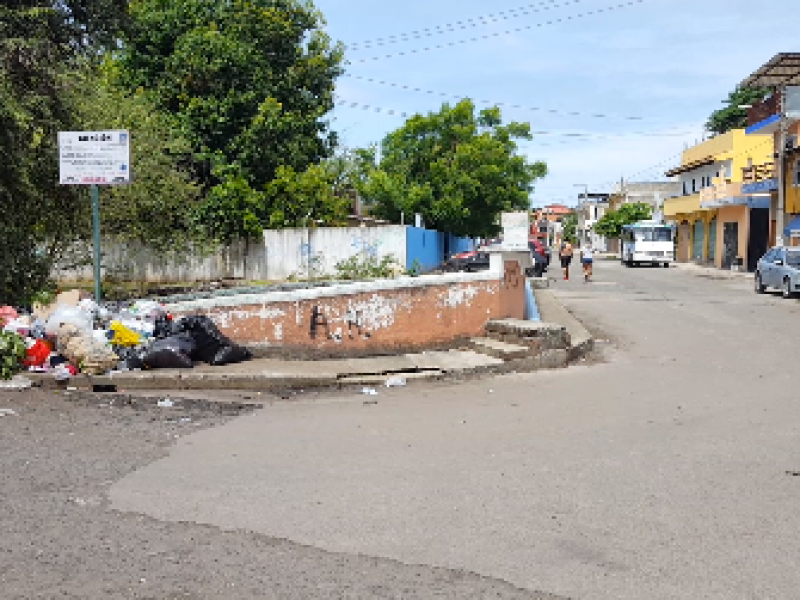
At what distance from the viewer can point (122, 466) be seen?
576cm

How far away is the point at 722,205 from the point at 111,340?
139 feet

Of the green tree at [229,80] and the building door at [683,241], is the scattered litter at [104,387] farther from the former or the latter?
the building door at [683,241]

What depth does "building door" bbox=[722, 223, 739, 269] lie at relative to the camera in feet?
147

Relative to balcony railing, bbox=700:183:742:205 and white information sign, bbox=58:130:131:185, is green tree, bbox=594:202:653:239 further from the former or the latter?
white information sign, bbox=58:130:131:185

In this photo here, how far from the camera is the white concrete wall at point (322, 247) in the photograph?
27297mm

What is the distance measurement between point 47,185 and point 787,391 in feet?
41.1

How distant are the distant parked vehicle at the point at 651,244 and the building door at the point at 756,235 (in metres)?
5.21

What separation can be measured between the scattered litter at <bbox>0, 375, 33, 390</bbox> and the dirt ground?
2.96m

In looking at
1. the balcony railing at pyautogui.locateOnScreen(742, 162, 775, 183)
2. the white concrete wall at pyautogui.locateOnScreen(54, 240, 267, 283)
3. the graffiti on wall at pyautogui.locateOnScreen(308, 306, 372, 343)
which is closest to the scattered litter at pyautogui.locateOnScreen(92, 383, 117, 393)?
the graffiti on wall at pyautogui.locateOnScreen(308, 306, 372, 343)

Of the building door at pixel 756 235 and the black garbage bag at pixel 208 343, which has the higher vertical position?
the building door at pixel 756 235

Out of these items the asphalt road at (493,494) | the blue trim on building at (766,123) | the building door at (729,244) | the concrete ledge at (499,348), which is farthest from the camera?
the building door at (729,244)

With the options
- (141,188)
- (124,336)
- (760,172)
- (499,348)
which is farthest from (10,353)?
(760,172)

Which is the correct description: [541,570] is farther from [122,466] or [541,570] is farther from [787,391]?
[787,391]

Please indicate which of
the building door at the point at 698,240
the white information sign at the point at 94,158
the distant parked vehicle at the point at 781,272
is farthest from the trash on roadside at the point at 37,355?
the building door at the point at 698,240
